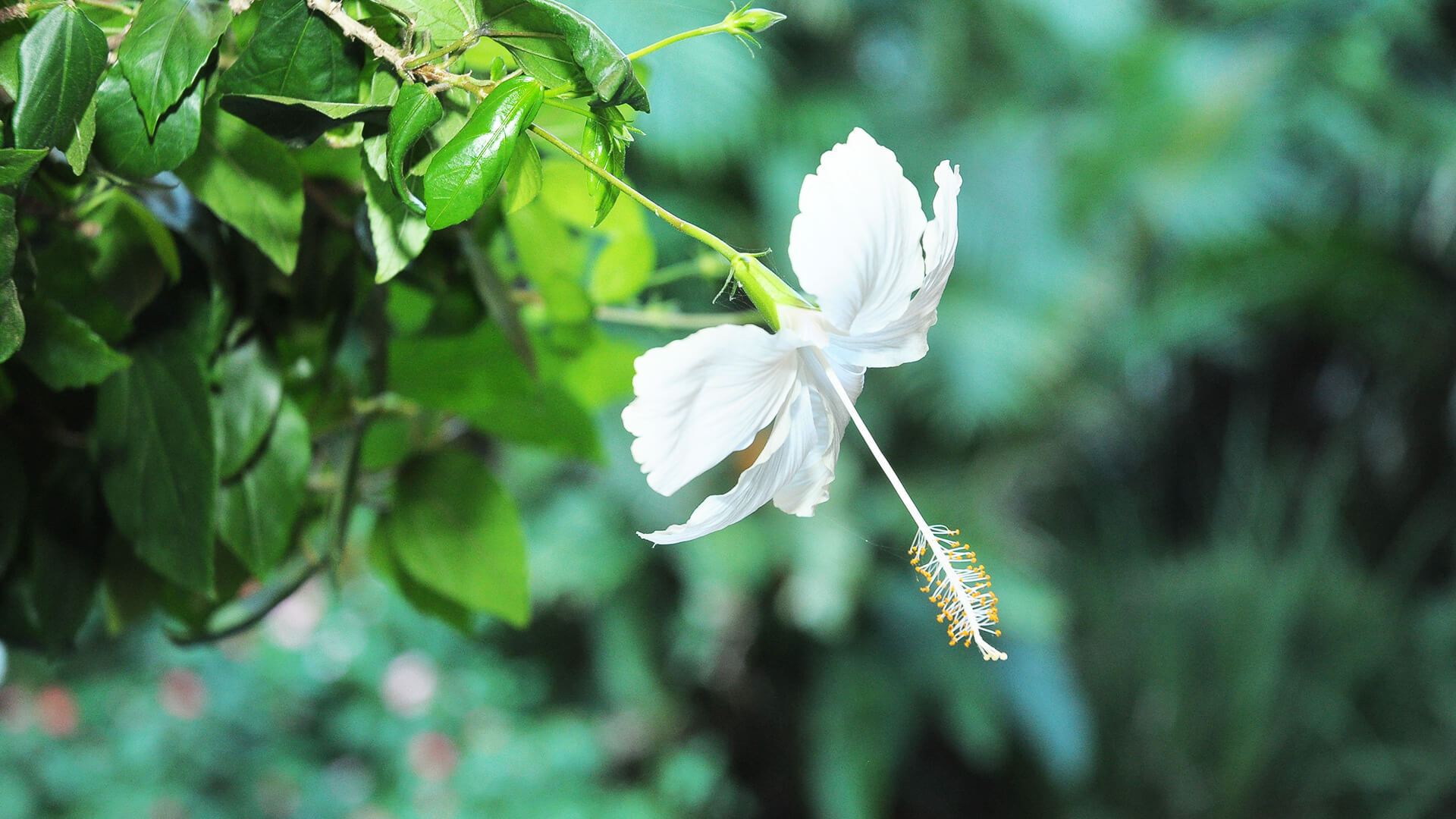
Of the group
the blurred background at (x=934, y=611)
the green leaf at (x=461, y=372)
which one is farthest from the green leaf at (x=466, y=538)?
the blurred background at (x=934, y=611)

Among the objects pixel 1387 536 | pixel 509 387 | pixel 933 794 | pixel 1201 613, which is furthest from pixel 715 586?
pixel 1387 536

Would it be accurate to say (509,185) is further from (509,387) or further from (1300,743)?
(1300,743)

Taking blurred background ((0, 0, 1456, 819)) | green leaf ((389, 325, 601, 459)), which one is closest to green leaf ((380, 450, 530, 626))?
green leaf ((389, 325, 601, 459))

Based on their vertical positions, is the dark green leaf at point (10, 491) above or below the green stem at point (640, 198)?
below

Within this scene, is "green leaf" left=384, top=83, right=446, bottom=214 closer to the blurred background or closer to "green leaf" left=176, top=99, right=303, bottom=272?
"green leaf" left=176, top=99, right=303, bottom=272

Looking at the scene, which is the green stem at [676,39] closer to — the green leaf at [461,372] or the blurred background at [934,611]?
the green leaf at [461,372]

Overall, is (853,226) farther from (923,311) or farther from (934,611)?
(934,611)

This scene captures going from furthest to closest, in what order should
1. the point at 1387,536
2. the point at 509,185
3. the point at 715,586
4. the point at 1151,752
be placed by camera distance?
1. the point at 1387,536
2. the point at 1151,752
3. the point at 715,586
4. the point at 509,185

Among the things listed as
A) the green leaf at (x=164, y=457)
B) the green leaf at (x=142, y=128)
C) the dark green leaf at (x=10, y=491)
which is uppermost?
the green leaf at (x=142, y=128)
